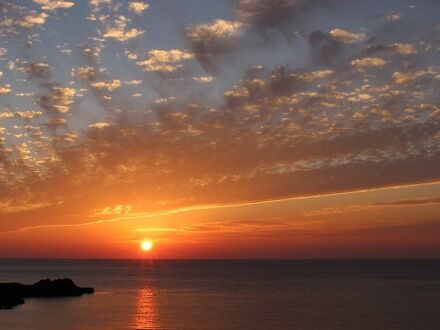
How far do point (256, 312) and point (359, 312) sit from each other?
1646cm

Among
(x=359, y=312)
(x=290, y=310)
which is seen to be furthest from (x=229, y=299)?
(x=359, y=312)

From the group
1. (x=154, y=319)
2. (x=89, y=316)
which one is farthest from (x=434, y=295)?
(x=89, y=316)

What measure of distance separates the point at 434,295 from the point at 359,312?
3915cm

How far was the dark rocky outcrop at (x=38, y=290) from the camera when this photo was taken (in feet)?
317

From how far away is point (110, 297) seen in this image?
11519cm

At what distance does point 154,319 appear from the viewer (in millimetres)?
79188

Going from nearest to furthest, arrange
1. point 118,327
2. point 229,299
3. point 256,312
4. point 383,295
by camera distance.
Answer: point 118,327 < point 256,312 < point 229,299 < point 383,295

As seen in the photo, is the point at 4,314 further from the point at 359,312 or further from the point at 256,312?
the point at 359,312

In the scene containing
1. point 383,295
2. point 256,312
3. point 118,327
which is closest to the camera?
point 118,327

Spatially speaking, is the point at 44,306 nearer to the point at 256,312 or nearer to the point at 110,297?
the point at 110,297

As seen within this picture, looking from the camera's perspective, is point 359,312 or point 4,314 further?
point 359,312

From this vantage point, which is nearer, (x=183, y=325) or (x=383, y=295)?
(x=183, y=325)

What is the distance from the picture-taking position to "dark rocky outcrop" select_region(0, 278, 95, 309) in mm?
96500

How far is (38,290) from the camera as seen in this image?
11012 cm
